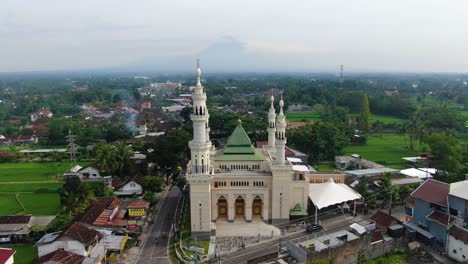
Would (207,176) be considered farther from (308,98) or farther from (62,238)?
(308,98)

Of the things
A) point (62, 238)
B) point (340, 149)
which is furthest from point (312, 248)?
point (340, 149)

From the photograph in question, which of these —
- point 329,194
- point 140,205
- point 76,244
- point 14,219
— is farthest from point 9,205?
point 329,194

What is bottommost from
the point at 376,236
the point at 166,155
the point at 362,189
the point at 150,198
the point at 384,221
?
the point at 150,198

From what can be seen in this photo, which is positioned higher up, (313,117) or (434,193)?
(434,193)

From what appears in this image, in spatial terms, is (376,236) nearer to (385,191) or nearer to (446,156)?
(385,191)

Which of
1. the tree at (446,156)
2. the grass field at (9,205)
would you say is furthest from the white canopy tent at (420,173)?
the grass field at (9,205)
